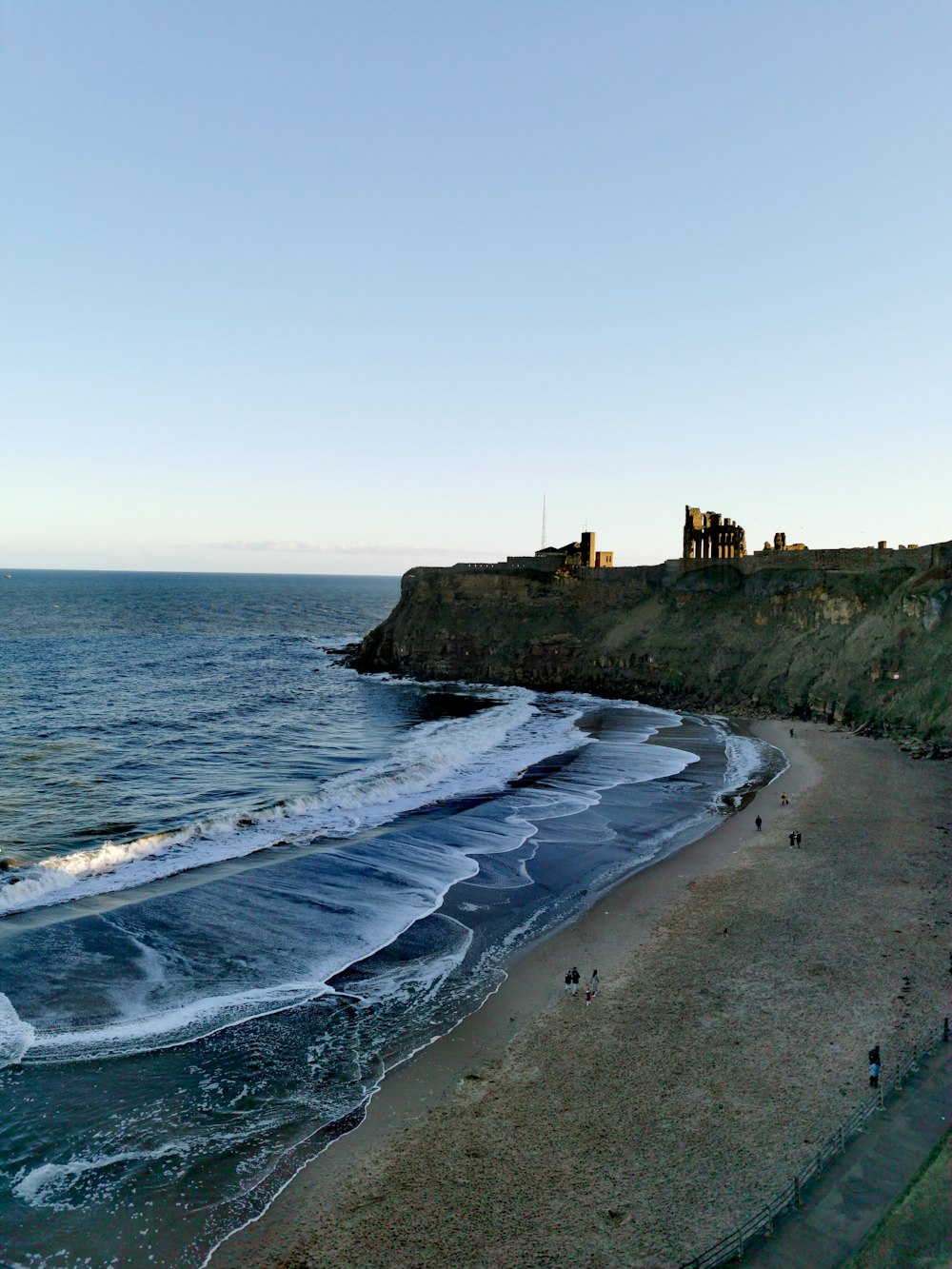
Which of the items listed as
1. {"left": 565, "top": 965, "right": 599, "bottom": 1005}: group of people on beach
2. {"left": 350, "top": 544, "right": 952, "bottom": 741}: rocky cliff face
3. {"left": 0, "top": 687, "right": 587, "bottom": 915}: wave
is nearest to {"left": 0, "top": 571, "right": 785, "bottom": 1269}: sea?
{"left": 0, "top": 687, "right": 587, "bottom": 915}: wave

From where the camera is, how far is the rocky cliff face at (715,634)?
5578 centimetres

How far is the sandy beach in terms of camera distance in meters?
13.6

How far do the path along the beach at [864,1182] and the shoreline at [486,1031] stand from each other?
275 inches

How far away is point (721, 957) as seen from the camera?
929 inches

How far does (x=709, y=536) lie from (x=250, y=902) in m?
63.1

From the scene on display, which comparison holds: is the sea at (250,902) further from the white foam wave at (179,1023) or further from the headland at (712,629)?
the headland at (712,629)

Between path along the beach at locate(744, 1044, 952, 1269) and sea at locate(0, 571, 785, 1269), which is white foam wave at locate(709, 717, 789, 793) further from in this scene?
path along the beach at locate(744, 1044, 952, 1269)

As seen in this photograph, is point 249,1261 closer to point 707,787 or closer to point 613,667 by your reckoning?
point 707,787

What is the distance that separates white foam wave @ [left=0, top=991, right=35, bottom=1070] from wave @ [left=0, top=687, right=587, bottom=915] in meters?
7.38

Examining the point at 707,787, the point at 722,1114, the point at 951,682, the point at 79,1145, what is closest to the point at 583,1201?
the point at 722,1114

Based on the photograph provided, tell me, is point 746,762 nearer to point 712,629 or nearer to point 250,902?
point 712,629

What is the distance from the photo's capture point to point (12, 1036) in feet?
62.4

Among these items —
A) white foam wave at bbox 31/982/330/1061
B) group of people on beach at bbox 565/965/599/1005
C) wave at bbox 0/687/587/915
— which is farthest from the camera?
wave at bbox 0/687/587/915

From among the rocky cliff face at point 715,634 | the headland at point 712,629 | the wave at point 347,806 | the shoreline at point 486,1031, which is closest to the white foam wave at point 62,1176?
the shoreline at point 486,1031
